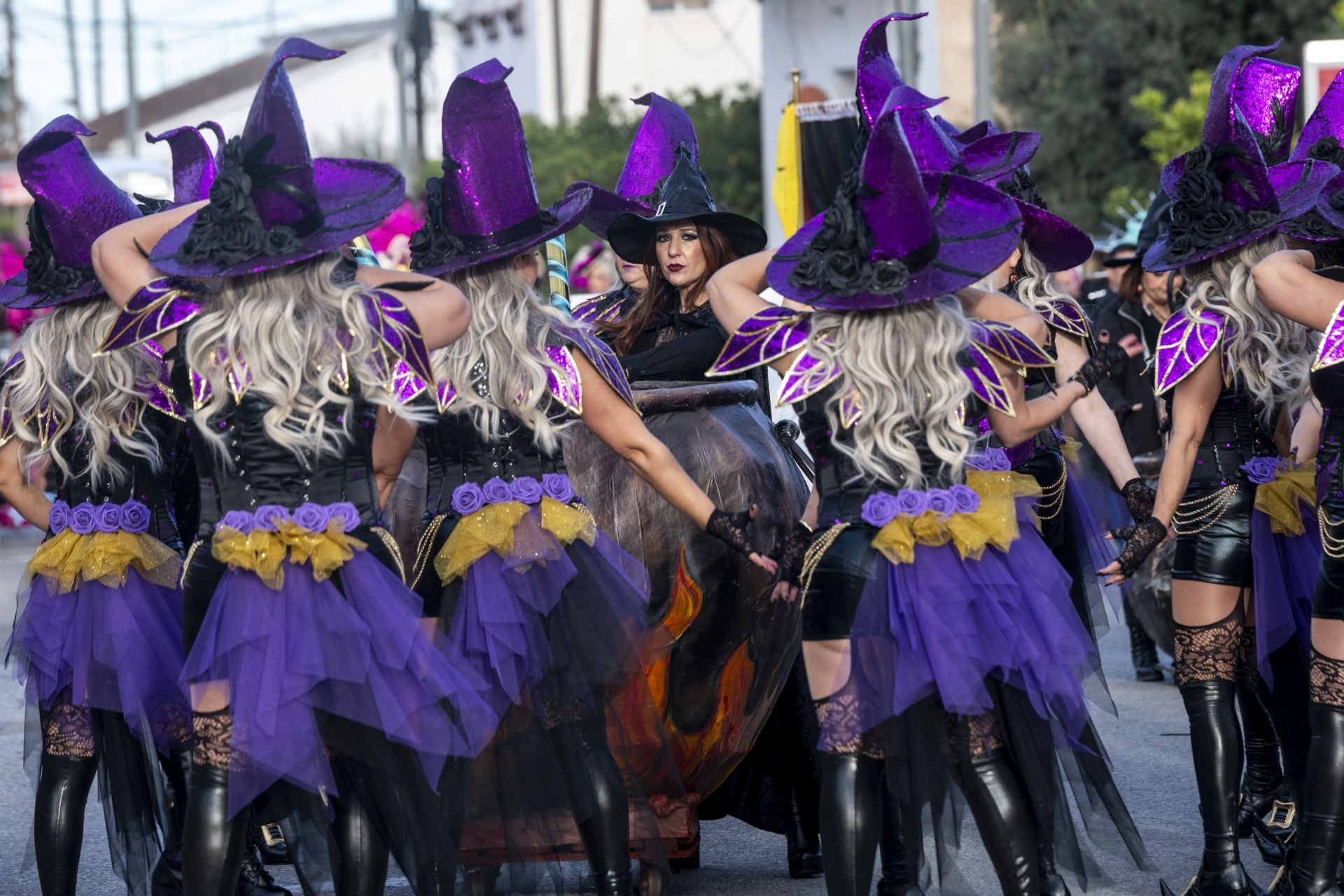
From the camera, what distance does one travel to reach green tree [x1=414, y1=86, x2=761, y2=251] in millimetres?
27453

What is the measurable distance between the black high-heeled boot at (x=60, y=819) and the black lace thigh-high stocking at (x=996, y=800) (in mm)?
2286

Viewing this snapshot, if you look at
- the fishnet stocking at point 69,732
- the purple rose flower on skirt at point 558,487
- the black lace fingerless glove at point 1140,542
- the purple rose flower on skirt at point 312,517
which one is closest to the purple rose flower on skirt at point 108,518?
the fishnet stocking at point 69,732

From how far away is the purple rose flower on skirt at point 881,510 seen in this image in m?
4.10

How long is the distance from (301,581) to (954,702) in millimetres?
1482

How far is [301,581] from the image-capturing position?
393 cm

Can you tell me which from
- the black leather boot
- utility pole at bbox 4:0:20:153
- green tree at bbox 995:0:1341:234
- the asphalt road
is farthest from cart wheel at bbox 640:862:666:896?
utility pole at bbox 4:0:20:153

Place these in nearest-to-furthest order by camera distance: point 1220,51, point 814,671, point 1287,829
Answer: point 814,671
point 1287,829
point 1220,51

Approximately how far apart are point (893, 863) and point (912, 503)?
1.23 m

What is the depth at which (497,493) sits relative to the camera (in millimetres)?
4547

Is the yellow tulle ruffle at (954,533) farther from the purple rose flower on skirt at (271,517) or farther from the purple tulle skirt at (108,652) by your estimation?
the purple tulle skirt at (108,652)

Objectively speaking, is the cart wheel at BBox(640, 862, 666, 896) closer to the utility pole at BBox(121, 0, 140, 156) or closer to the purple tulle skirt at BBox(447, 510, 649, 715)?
the purple tulle skirt at BBox(447, 510, 649, 715)

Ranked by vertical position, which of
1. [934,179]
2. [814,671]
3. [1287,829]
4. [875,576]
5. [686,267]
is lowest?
[1287,829]

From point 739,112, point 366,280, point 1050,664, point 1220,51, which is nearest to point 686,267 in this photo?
point 366,280

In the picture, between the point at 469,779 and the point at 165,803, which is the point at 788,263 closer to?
the point at 469,779
